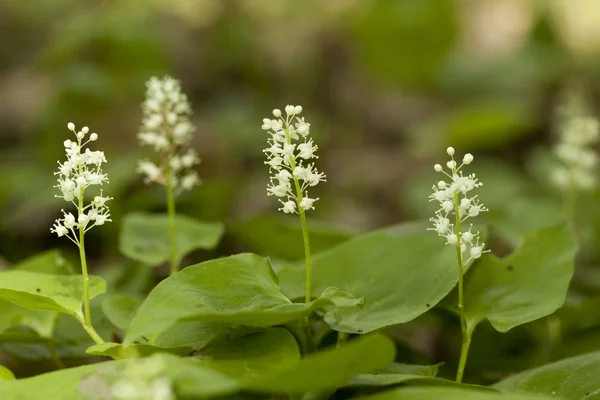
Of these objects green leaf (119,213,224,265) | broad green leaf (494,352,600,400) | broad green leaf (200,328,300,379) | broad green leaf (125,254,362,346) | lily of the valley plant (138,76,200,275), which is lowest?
broad green leaf (494,352,600,400)

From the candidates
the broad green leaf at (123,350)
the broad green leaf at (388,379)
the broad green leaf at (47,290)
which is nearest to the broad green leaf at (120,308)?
the broad green leaf at (47,290)

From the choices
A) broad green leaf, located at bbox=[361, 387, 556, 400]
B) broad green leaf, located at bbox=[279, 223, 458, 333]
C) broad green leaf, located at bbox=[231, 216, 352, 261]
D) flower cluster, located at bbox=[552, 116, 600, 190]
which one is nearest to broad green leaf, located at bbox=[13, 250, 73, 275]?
broad green leaf, located at bbox=[279, 223, 458, 333]

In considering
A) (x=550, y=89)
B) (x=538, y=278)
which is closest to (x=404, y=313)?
(x=538, y=278)

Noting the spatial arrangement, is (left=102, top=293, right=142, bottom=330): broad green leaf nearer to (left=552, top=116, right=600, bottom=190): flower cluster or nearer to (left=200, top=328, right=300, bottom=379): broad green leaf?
(left=200, top=328, right=300, bottom=379): broad green leaf

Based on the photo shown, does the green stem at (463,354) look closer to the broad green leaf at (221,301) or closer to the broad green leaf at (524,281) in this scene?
the broad green leaf at (524,281)

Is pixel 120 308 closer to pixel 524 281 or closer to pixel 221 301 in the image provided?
pixel 221 301

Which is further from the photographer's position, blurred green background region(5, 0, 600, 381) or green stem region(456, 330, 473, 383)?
blurred green background region(5, 0, 600, 381)

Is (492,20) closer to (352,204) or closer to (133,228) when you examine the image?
(352,204)
